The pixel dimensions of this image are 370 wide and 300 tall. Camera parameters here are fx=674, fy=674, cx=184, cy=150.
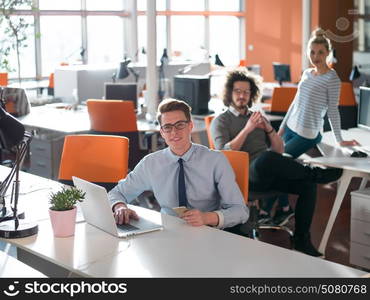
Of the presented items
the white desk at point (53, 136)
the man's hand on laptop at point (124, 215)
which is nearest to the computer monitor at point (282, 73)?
the white desk at point (53, 136)

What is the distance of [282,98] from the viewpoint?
650cm

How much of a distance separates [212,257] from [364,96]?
10.1ft

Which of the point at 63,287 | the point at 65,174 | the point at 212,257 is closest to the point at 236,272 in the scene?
the point at 212,257

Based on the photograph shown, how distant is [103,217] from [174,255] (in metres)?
0.40

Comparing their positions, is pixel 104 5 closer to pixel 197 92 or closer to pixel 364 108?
pixel 197 92

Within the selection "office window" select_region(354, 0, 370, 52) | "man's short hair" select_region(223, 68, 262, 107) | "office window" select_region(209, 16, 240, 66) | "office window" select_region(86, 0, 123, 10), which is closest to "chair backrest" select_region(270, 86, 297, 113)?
"man's short hair" select_region(223, 68, 262, 107)

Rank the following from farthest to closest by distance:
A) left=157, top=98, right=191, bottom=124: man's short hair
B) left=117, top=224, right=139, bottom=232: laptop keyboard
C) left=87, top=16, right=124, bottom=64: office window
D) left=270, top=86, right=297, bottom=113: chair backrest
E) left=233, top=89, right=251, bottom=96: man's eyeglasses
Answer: left=87, top=16, right=124, bottom=64: office window, left=270, top=86, right=297, bottom=113: chair backrest, left=233, top=89, right=251, bottom=96: man's eyeglasses, left=157, top=98, right=191, bottom=124: man's short hair, left=117, top=224, right=139, bottom=232: laptop keyboard

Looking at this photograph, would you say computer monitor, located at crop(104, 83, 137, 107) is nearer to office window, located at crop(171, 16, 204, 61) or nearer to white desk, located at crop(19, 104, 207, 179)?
white desk, located at crop(19, 104, 207, 179)

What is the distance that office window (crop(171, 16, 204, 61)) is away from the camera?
15.1m

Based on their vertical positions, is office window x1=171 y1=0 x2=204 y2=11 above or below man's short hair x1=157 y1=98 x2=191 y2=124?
above

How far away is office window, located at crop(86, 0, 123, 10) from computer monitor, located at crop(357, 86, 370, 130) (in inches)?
370

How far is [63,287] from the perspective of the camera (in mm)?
2033

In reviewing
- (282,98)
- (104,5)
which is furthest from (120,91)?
(104,5)

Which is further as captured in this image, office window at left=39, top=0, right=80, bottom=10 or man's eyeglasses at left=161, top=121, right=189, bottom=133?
office window at left=39, top=0, right=80, bottom=10
